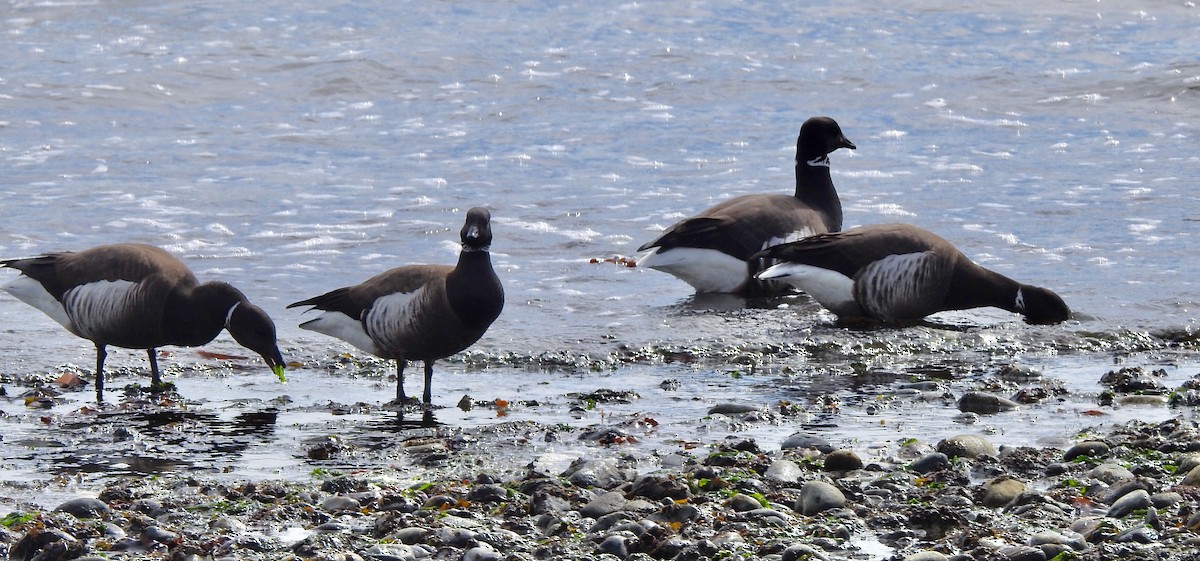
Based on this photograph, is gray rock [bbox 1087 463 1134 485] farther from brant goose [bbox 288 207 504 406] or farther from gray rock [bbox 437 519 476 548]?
brant goose [bbox 288 207 504 406]

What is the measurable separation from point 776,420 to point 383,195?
33.1ft

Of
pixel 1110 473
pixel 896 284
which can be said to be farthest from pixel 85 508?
pixel 896 284

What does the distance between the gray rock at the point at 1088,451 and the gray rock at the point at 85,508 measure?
4525 mm

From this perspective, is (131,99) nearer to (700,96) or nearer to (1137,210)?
(700,96)

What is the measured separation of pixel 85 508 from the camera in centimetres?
665

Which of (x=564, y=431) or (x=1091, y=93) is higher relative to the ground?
(x=1091, y=93)

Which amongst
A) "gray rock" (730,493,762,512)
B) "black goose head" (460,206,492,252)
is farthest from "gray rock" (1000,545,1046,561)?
"black goose head" (460,206,492,252)

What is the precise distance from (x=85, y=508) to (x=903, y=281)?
22.9 feet

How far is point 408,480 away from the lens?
24.3 feet

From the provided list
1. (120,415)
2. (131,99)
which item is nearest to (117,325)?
(120,415)

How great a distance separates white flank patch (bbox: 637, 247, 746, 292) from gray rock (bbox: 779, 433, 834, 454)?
5.20 m

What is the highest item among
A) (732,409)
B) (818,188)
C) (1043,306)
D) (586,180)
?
(818,188)

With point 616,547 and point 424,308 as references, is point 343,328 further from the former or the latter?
point 616,547

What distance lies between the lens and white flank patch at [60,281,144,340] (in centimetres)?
988
